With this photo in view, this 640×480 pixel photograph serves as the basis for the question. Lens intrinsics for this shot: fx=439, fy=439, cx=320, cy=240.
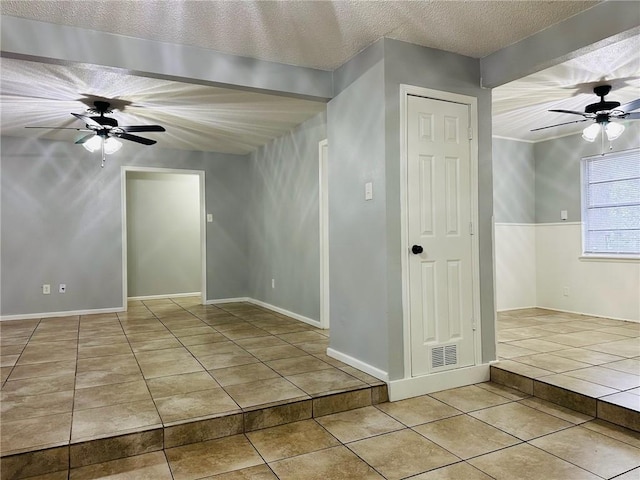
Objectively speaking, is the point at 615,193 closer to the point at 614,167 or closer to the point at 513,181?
the point at 614,167

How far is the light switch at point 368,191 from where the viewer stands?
3264mm

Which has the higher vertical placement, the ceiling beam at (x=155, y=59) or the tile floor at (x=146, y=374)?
the ceiling beam at (x=155, y=59)

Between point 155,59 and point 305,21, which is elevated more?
point 305,21

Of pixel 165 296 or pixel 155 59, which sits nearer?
pixel 155 59

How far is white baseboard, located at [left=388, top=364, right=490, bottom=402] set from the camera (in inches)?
122

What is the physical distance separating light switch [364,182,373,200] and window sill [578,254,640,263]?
3.79 metres

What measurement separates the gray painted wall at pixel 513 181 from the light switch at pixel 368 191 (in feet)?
10.8

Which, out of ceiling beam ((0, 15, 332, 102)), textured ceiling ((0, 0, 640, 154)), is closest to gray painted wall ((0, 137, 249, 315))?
textured ceiling ((0, 0, 640, 154))

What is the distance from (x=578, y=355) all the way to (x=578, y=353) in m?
0.07

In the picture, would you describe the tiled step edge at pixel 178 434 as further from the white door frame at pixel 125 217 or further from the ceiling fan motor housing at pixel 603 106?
the white door frame at pixel 125 217

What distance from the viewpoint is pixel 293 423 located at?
277 centimetres

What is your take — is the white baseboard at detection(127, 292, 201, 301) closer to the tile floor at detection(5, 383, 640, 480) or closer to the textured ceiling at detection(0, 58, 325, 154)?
the textured ceiling at detection(0, 58, 325, 154)

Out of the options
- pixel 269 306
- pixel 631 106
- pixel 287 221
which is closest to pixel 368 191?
pixel 631 106

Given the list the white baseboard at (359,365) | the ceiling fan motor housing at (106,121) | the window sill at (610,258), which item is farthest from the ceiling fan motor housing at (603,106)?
the ceiling fan motor housing at (106,121)
